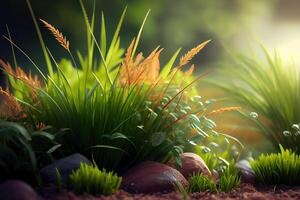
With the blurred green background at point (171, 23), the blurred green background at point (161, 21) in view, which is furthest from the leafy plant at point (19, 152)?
the blurred green background at point (161, 21)

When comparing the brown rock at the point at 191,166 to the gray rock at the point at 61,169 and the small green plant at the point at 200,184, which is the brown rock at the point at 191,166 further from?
the gray rock at the point at 61,169

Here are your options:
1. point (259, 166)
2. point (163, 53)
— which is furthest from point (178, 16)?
point (259, 166)

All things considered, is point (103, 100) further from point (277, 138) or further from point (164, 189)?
point (277, 138)

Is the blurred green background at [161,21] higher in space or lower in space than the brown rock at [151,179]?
lower

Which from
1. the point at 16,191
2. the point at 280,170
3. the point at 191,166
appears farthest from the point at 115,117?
the point at 280,170

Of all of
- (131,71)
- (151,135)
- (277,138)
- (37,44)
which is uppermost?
(131,71)

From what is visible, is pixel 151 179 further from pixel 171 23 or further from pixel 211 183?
pixel 171 23

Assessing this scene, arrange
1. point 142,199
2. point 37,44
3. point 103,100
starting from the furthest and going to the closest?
1. point 37,44
2. point 103,100
3. point 142,199
